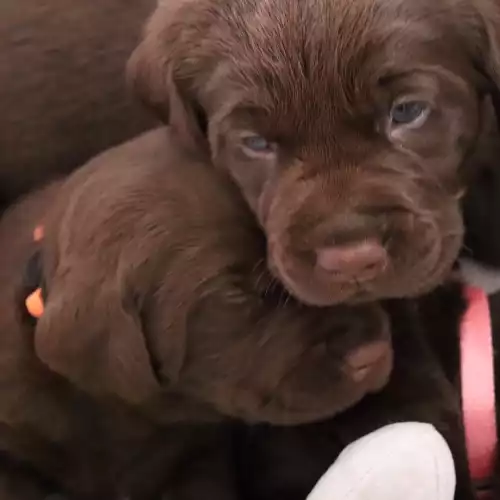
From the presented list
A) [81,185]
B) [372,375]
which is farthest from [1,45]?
[372,375]

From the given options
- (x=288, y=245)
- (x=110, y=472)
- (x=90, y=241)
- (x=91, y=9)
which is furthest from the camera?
(x=91, y=9)

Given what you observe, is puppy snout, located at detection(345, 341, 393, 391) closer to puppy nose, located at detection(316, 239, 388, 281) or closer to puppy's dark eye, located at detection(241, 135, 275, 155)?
puppy nose, located at detection(316, 239, 388, 281)

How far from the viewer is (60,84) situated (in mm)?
2051

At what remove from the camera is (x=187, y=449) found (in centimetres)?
170

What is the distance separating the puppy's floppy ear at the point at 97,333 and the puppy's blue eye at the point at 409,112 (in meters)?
0.40

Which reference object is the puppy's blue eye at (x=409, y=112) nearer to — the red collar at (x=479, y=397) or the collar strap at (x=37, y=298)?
the red collar at (x=479, y=397)

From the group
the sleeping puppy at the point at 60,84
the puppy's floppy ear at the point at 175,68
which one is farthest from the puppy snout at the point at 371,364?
the sleeping puppy at the point at 60,84

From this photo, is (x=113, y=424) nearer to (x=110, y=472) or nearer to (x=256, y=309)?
(x=110, y=472)

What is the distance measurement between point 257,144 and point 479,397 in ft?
1.76

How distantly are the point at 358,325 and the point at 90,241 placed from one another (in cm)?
37

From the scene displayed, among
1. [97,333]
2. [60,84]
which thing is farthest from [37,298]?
[60,84]

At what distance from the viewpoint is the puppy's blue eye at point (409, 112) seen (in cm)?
139

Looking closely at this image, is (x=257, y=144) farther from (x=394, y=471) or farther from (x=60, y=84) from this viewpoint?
(x=60, y=84)

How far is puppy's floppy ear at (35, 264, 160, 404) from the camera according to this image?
1442mm
